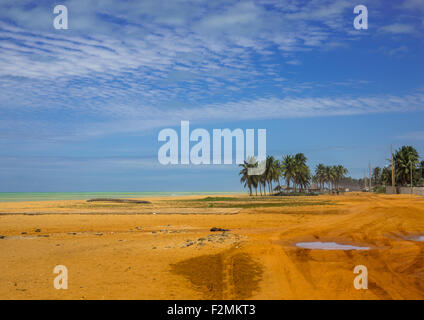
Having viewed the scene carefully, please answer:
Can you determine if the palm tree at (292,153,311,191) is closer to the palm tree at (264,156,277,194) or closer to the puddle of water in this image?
the palm tree at (264,156,277,194)

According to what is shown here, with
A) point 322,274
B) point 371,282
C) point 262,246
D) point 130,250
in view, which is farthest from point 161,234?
point 371,282

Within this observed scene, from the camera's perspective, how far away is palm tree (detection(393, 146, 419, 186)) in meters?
92.9

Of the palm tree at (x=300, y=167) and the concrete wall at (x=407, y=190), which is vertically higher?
the palm tree at (x=300, y=167)

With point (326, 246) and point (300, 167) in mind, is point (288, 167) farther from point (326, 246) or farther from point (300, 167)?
point (326, 246)

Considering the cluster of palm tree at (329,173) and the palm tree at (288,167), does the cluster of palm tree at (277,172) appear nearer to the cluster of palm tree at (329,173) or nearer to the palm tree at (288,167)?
the palm tree at (288,167)

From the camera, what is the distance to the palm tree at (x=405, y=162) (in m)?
92.9

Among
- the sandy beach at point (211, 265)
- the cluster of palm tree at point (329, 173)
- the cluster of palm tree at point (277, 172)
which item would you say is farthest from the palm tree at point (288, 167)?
the sandy beach at point (211, 265)

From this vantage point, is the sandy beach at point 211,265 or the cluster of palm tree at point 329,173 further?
the cluster of palm tree at point 329,173

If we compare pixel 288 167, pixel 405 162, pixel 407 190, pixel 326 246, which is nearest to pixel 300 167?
pixel 288 167

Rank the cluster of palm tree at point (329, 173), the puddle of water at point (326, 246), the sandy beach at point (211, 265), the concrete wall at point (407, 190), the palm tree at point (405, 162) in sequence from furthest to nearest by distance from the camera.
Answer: the cluster of palm tree at point (329, 173) → the palm tree at point (405, 162) → the concrete wall at point (407, 190) → the puddle of water at point (326, 246) → the sandy beach at point (211, 265)

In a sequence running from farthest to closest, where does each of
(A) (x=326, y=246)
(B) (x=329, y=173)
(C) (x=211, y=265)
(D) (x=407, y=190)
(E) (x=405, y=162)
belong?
(B) (x=329, y=173), (E) (x=405, y=162), (D) (x=407, y=190), (A) (x=326, y=246), (C) (x=211, y=265)

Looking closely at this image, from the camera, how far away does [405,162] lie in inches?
3718

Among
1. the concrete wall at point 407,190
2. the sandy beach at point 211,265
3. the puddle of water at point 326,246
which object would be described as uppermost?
the sandy beach at point 211,265
